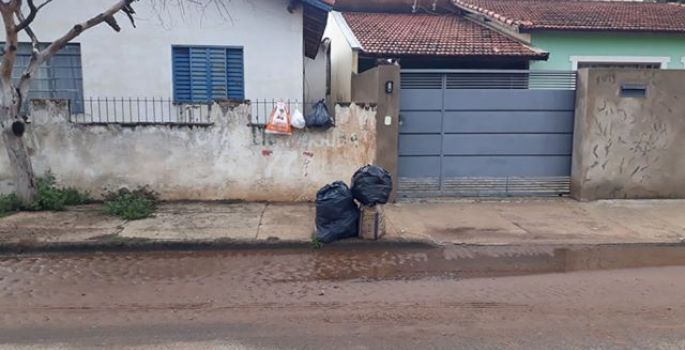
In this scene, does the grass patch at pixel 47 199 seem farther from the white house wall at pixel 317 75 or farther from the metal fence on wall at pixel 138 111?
the white house wall at pixel 317 75

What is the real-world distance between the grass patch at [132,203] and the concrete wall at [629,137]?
23.5 feet

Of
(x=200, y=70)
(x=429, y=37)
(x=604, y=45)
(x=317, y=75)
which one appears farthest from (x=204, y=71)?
(x=604, y=45)

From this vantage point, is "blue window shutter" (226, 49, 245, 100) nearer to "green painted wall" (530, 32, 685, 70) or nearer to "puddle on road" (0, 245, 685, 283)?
"puddle on road" (0, 245, 685, 283)

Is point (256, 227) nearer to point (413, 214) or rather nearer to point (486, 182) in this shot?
point (413, 214)

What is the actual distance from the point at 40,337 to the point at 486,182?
291 inches

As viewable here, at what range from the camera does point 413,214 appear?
8383 mm

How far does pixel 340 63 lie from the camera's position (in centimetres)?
1595

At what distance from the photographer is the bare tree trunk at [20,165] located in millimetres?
7656

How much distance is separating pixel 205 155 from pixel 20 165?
261 centimetres

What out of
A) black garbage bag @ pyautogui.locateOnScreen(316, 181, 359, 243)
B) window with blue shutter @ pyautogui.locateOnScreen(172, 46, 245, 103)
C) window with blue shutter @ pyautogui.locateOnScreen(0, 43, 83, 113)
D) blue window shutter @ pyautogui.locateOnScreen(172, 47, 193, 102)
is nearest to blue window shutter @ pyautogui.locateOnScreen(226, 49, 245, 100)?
window with blue shutter @ pyautogui.locateOnScreen(172, 46, 245, 103)

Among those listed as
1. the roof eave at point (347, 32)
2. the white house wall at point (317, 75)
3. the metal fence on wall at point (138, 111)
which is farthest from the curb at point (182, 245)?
the white house wall at point (317, 75)

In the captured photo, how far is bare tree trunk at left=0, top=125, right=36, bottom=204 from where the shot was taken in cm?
766

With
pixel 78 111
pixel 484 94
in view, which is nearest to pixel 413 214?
pixel 484 94

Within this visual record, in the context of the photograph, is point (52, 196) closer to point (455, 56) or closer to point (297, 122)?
point (297, 122)
